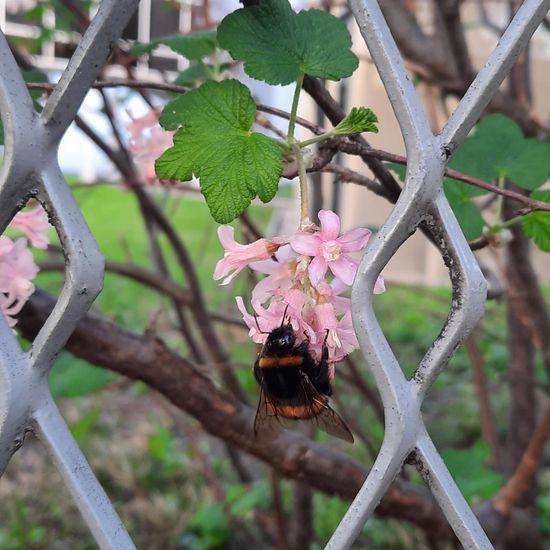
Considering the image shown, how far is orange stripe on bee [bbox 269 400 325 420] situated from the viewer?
58 cm

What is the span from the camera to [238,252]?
1.46 feet

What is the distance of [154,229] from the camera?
1941 mm

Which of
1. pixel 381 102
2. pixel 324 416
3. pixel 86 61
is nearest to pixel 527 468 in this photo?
pixel 324 416

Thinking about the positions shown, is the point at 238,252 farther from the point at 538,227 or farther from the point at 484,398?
the point at 484,398

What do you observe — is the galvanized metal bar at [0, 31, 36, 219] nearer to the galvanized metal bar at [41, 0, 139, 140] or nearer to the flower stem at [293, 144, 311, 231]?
the galvanized metal bar at [41, 0, 139, 140]

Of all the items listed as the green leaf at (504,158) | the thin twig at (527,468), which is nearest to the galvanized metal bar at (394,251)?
the green leaf at (504,158)

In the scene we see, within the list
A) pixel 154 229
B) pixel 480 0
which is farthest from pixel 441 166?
pixel 480 0

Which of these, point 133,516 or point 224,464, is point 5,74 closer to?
point 133,516

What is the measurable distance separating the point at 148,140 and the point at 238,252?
0.47 meters

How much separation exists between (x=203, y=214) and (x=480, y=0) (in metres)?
5.47

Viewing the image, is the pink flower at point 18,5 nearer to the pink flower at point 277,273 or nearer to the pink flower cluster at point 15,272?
the pink flower cluster at point 15,272

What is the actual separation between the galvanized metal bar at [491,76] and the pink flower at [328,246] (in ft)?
0.27

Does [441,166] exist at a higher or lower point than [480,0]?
lower

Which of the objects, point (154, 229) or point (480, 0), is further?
point (480, 0)
